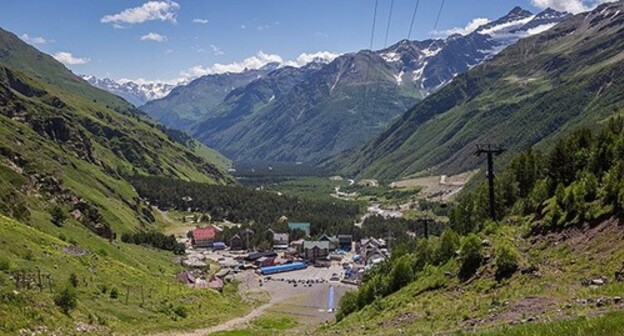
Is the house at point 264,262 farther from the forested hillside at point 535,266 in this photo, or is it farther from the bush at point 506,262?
the bush at point 506,262

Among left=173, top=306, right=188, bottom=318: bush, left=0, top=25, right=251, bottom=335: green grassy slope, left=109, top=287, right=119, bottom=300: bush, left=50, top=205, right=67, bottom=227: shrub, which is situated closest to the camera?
left=0, top=25, right=251, bottom=335: green grassy slope

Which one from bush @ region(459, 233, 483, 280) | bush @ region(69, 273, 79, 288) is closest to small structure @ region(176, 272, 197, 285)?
bush @ region(69, 273, 79, 288)

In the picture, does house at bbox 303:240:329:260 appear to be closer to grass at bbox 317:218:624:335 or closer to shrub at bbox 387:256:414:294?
shrub at bbox 387:256:414:294

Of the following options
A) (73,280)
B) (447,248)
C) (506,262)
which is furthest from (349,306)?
(73,280)

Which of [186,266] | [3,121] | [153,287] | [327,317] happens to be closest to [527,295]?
[153,287]

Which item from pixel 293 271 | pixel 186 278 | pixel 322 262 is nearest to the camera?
pixel 186 278

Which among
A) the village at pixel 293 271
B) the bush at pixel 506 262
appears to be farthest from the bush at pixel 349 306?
the village at pixel 293 271

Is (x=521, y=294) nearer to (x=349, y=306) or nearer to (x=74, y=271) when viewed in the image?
(x=349, y=306)
